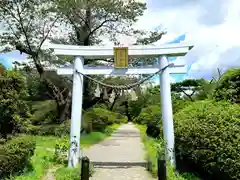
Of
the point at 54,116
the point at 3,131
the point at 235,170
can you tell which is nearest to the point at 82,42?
the point at 54,116

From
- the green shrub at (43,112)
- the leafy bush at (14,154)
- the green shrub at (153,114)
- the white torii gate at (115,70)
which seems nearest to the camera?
the leafy bush at (14,154)

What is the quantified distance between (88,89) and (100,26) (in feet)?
16.8

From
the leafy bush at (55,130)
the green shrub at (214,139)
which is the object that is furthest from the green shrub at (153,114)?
the green shrub at (214,139)

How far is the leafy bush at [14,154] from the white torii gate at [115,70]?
5.17 feet

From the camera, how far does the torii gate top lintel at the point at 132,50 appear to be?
9.10m

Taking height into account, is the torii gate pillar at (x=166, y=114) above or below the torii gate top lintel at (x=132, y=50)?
below

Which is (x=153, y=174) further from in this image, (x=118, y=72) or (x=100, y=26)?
(x=100, y=26)

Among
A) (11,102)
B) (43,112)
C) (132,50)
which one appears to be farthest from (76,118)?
(43,112)

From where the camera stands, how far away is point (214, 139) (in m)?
6.69

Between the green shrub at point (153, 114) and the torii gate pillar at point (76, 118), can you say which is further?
the green shrub at point (153, 114)

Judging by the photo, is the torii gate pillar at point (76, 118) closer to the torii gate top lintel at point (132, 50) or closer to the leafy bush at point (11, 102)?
the torii gate top lintel at point (132, 50)

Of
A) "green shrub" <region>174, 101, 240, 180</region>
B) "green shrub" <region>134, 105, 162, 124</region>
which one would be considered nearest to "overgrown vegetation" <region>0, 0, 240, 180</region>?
"green shrub" <region>174, 101, 240, 180</region>

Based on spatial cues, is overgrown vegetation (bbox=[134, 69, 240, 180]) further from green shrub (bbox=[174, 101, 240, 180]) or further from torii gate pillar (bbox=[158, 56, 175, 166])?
torii gate pillar (bbox=[158, 56, 175, 166])

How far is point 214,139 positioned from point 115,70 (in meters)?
3.78
